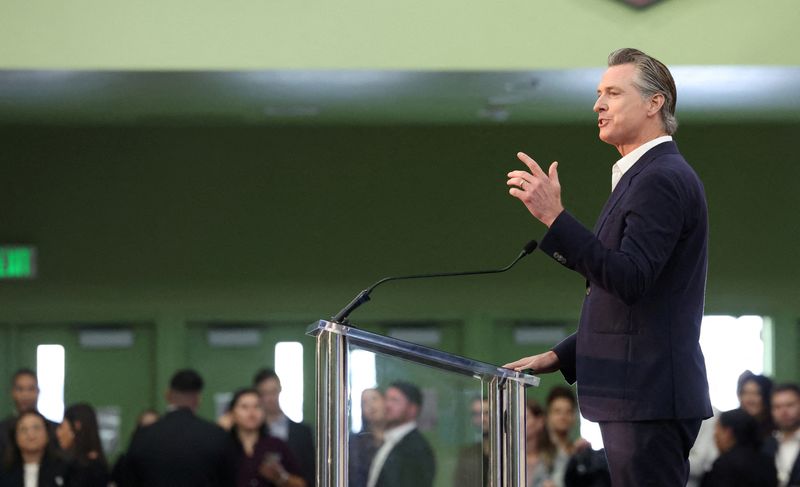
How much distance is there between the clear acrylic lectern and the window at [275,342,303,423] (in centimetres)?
658

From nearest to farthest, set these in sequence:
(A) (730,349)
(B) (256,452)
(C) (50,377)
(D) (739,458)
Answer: (D) (739,458) → (B) (256,452) → (A) (730,349) → (C) (50,377)

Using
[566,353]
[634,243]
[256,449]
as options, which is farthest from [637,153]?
[256,449]

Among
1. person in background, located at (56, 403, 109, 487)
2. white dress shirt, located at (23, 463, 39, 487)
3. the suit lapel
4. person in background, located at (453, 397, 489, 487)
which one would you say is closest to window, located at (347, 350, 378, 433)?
person in background, located at (453, 397, 489, 487)

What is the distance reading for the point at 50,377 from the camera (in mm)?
9492

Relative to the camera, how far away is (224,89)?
25.5ft

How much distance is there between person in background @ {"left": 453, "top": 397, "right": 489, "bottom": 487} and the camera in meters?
2.89

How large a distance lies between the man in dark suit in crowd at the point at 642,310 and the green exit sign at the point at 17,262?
7551 millimetres

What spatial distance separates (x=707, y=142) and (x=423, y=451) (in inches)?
276

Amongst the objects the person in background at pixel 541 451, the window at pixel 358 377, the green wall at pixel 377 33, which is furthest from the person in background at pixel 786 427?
the window at pixel 358 377

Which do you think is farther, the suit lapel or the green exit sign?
the green exit sign

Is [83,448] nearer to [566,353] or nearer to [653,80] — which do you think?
[566,353]

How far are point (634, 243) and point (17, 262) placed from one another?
7788 mm

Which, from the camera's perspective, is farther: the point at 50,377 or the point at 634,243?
the point at 50,377

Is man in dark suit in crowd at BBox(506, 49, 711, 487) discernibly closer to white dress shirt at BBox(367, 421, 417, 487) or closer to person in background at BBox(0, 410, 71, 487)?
white dress shirt at BBox(367, 421, 417, 487)
